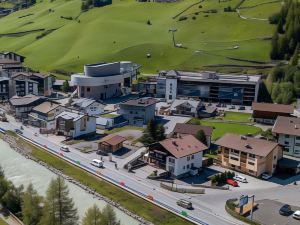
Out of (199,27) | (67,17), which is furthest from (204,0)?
(67,17)

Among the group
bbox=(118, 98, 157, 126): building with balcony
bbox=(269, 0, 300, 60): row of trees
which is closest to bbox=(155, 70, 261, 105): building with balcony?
bbox=(118, 98, 157, 126): building with balcony

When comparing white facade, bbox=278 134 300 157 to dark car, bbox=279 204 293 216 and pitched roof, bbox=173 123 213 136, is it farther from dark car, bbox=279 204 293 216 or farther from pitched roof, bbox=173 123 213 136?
dark car, bbox=279 204 293 216

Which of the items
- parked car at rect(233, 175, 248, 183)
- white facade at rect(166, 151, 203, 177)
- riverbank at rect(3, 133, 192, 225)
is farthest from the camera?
white facade at rect(166, 151, 203, 177)

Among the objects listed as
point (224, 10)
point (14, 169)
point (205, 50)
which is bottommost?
point (14, 169)

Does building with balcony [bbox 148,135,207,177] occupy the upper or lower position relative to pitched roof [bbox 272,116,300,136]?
lower

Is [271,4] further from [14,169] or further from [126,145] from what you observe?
[14,169]

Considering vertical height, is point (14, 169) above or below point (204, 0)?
below

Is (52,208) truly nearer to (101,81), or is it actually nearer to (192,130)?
(192,130)

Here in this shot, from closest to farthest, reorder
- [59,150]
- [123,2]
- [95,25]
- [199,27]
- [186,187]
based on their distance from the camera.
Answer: [186,187] < [59,150] < [199,27] < [95,25] < [123,2]
